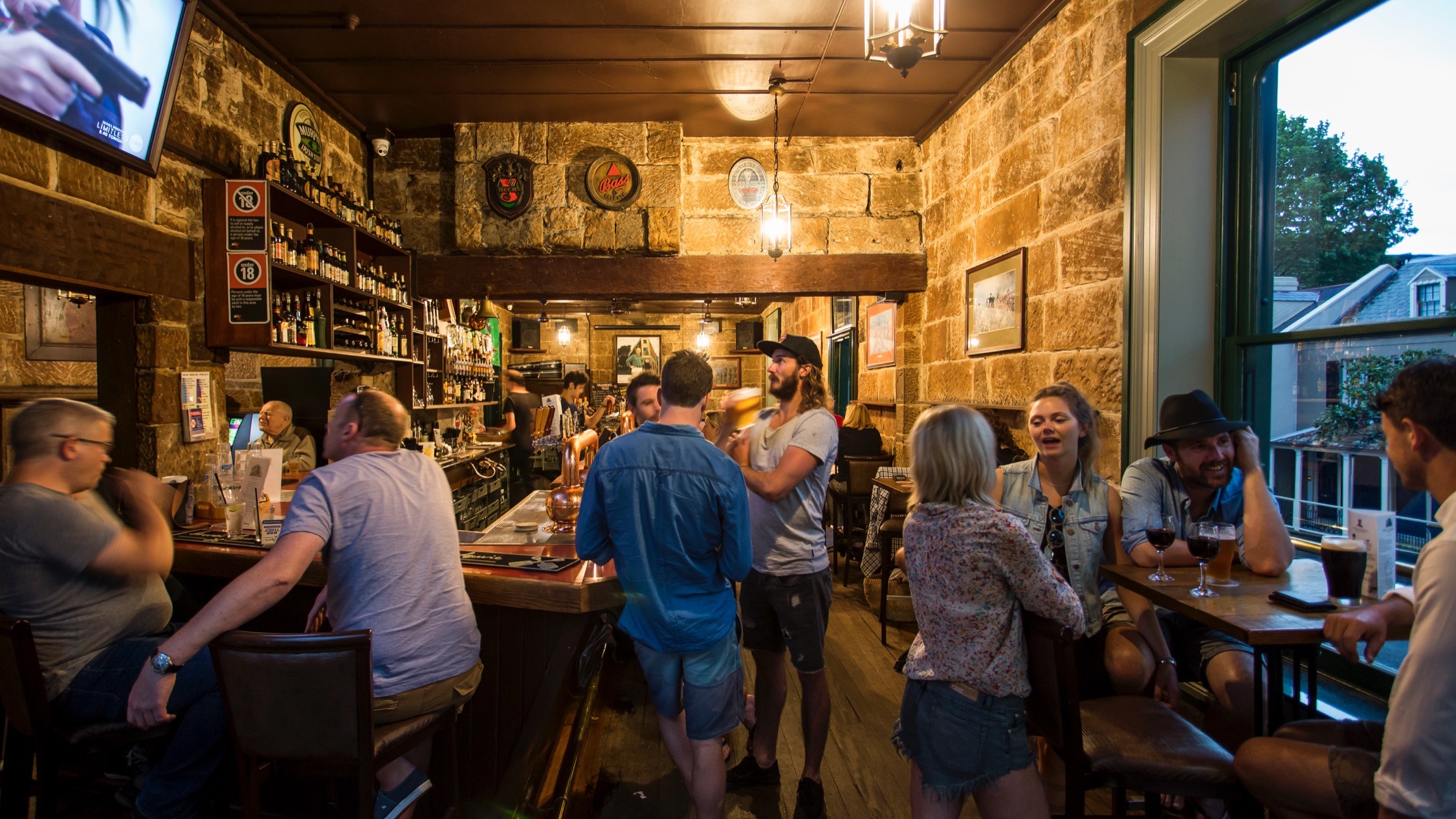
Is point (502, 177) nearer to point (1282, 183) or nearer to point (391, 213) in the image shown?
point (391, 213)

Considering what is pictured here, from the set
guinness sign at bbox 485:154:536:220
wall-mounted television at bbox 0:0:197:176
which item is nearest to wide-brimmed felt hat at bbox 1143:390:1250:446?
wall-mounted television at bbox 0:0:197:176

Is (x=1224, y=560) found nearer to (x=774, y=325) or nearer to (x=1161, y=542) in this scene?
(x=1161, y=542)

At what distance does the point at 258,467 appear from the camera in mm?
2771

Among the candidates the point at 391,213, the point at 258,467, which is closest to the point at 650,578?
the point at 258,467

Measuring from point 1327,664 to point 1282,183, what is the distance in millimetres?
1883

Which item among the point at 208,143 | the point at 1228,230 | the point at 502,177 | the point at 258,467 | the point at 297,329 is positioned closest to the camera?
the point at 258,467

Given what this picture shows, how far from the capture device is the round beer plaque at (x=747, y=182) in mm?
5840

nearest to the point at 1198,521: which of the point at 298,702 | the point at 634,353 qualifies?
the point at 298,702

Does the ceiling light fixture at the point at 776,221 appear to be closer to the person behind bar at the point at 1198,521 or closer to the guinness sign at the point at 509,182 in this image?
the guinness sign at the point at 509,182

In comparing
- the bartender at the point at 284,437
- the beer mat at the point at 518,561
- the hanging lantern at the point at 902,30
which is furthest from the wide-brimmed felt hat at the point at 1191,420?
the bartender at the point at 284,437

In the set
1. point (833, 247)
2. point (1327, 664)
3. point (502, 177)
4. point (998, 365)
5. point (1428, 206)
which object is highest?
point (502, 177)

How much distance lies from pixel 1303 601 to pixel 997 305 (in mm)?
2978

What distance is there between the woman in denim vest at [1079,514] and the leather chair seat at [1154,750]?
340 millimetres

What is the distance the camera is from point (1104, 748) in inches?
68.4
